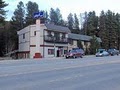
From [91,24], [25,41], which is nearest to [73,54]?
[25,41]

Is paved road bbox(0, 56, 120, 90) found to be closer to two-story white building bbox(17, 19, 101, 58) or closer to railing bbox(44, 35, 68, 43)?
two-story white building bbox(17, 19, 101, 58)

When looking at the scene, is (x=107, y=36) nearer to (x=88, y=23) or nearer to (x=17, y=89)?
(x=88, y=23)

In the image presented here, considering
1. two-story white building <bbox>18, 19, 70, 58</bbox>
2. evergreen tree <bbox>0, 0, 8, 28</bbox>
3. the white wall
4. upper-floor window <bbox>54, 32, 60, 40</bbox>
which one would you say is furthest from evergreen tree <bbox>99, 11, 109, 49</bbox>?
evergreen tree <bbox>0, 0, 8, 28</bbox>

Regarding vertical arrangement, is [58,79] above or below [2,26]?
below

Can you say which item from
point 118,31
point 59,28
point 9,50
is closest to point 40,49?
point 59,28

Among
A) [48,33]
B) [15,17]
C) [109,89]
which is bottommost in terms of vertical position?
[109,89]

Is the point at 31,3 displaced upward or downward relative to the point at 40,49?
upward

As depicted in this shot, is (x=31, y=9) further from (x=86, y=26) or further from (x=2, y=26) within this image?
(x=2, y=26)

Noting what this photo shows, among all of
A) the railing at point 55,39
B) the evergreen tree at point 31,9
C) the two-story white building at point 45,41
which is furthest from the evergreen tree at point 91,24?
the railing at point 55,39

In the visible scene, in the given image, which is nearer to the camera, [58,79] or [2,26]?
[58,79]

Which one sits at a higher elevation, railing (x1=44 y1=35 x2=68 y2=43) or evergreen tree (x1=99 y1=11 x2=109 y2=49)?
evergreen tree (x1=99 y1=11 x2=109 y2=49)

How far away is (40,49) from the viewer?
252 ft

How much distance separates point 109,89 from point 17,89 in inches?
156

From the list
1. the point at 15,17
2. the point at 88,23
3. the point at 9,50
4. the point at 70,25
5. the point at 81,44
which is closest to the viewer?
the point at 81,44
